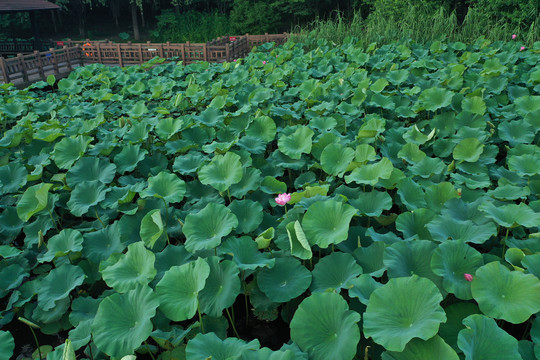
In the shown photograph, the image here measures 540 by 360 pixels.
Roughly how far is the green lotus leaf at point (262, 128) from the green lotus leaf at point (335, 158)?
2.12 ft

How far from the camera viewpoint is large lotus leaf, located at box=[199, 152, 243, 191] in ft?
6.72

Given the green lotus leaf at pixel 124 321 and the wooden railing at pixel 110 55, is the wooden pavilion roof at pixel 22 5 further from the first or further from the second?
the green lotus leaf at pixel 124 321

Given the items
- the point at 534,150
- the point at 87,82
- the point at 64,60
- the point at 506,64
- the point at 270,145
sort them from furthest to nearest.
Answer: the point at 64,60, the point at 87,82, the point at 506,64, the point at 270,145, the point at 534,150

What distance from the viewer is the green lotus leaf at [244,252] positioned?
155cm

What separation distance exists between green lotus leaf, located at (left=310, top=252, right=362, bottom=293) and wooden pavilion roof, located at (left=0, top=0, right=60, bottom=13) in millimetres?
12712

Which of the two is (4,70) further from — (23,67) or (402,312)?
(402,312)

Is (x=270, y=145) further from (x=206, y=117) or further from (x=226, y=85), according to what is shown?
(x=226, y=85)

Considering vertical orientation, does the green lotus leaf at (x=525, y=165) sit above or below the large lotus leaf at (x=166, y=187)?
above

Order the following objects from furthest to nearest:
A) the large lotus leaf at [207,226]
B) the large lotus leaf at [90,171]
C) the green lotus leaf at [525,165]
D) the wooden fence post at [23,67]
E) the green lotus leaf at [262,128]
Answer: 1. the wooden fence post at [23,67]
2. the green lotus leaf at [262,128]
3. the large lotus leaf at [90,171]
4. the green lotus leaf at [525,165]
5. the large lotus leaf at [207,226]

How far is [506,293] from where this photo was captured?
3.89 feet

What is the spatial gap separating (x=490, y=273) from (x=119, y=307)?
1.23 meters

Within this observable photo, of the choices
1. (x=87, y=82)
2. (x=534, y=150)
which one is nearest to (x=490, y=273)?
(x=534, y=150)

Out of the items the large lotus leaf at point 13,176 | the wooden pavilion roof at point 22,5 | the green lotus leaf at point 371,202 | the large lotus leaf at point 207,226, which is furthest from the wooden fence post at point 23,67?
the green lotus leaf at point 371,202

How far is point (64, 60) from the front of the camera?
949 centimetres
